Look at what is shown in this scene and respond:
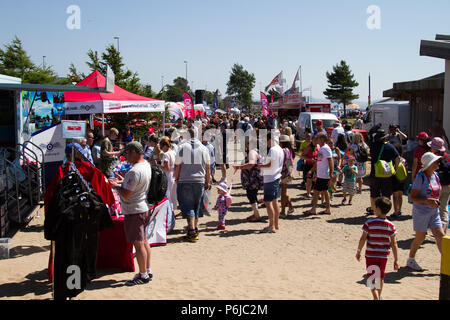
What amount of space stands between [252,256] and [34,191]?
5.17 metres

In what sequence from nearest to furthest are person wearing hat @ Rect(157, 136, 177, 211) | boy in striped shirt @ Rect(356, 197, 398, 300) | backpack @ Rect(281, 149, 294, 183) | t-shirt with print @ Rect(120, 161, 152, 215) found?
boy in striped shirt @ Rect(356, 197, 398, 300) < t-shirt with print @ Rect(120, 161, 152, 215) < person wearing hat @ Rect(157, 136, 177, 211) < backpack @ Rect(281, 149, 294, 183)

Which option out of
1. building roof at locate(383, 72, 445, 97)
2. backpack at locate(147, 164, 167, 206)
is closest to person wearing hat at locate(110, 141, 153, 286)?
backpack at locate(147, 164, 167, 206)

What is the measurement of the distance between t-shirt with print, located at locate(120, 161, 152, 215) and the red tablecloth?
86 cm

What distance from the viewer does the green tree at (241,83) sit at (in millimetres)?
94250

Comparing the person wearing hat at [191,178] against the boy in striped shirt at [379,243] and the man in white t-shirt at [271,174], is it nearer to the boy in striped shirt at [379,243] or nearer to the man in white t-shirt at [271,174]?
the man in white t-shirt at [271,174]

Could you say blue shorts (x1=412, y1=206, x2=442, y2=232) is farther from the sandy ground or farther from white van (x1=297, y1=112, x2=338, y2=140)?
white van (x1=297, y1=112, x2=338, y2=140)

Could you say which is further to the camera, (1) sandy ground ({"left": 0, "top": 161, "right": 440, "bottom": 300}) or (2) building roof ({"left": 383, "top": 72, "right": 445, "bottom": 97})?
(2) building roof ({"left": 383, "top": 72, "right": 445, "bottom": 97})

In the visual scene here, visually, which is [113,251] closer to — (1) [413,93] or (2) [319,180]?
(2) [319,180]

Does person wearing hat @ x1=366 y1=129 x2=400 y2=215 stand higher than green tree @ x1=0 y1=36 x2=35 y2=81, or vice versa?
green tree @ x1=0 y1=36 x2=35 y2=81

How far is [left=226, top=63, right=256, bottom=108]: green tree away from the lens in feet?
309

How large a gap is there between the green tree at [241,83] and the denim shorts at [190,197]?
87102mm

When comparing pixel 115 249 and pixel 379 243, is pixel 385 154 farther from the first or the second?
pixel 115 249

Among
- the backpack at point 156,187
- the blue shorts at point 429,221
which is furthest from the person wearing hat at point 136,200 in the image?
the blue shorts at point 429,221

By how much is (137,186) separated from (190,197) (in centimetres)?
241
